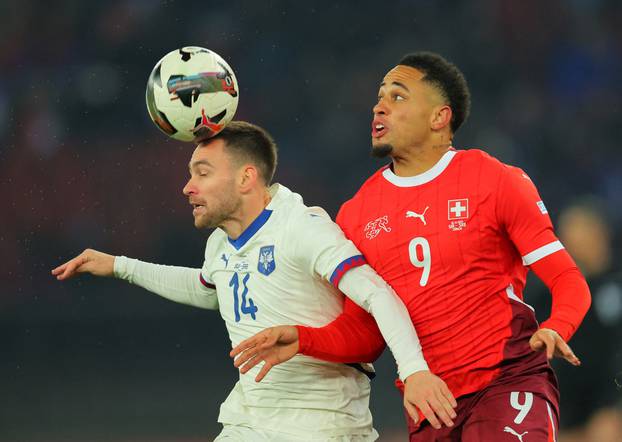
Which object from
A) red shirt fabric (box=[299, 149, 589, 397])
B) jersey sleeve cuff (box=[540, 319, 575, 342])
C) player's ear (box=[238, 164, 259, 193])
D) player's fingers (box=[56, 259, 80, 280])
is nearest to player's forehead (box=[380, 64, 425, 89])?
red shirt fabric (box=[299, 149, 589, 397])

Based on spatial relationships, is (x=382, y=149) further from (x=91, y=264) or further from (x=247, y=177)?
(x=91, y=264)

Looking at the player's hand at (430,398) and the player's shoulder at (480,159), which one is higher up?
the player's shoulder at (480,159)

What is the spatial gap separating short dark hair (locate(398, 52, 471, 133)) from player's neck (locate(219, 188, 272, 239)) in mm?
747

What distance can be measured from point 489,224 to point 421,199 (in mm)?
269

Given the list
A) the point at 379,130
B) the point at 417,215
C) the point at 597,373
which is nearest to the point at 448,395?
the point at 417,215

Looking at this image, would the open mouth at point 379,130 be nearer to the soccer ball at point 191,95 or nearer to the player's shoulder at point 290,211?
the player's shoulder at point 290,211

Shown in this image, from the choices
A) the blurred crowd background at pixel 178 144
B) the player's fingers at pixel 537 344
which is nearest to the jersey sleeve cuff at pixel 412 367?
the player's fingers at pixel 537 344

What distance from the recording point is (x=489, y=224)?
333 cm

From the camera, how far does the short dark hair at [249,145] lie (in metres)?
3.80

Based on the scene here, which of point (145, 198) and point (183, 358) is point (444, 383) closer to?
point (183, 358)

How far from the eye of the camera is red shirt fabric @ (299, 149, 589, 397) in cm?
327

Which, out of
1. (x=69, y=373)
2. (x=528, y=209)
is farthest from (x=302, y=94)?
(x=528, y=209)

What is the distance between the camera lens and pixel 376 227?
3.52 meters

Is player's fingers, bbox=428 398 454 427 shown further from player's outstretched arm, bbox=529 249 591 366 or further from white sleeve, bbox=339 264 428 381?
player's outstretched arm, bbox=529 249 591 366
